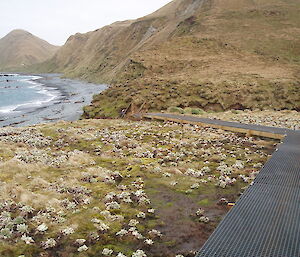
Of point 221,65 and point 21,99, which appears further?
point 21,99

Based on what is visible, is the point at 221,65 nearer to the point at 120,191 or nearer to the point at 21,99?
the point at 120,191

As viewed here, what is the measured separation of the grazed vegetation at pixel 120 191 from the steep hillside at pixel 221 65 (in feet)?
92.4

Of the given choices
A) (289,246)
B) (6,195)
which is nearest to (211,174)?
(289,246)

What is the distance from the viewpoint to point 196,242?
31.2 ft

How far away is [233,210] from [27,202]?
8.16m

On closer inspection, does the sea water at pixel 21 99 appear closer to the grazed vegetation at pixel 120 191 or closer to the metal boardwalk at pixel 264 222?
the grazed vegetation at pixel 120 191

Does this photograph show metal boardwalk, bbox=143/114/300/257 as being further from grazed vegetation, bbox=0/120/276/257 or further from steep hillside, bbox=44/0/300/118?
steep hillside, bbox=44/0/300/118

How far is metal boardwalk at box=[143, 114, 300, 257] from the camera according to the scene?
743cm

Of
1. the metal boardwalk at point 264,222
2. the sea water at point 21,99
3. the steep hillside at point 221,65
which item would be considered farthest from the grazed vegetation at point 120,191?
the sea water at point 21,99

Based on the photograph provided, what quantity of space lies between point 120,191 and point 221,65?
210 ft

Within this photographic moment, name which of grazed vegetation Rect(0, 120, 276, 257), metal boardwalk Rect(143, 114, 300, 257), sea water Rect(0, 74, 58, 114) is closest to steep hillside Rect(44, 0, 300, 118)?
sea water Rect(0, 74, 58, 114)

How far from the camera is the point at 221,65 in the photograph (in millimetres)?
72188

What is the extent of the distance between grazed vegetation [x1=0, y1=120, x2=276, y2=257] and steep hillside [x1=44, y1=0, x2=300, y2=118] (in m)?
28.2

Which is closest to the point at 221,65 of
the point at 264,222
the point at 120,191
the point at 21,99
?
the point at 120,191
